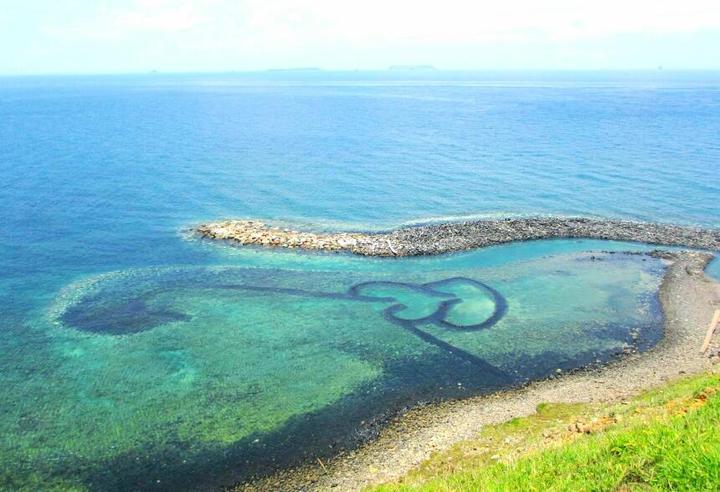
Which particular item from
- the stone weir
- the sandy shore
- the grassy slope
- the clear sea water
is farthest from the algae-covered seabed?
the grassy slope

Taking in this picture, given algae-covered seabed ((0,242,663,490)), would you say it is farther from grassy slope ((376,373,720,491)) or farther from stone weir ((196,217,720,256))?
grassy slope ((376,373,720,491))

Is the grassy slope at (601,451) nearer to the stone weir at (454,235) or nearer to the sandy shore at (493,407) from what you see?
the sandy shore at (493,407)

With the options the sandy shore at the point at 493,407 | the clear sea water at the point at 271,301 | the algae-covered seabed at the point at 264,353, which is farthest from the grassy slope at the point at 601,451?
the clear sea water at the point at 271,301

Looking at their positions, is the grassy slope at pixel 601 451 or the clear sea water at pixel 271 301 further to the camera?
the clear sea water at pixel 271 301

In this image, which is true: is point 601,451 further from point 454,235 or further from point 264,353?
point 454,235

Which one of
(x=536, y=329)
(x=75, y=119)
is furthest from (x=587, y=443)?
(x=75, y=119)
